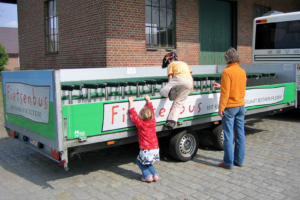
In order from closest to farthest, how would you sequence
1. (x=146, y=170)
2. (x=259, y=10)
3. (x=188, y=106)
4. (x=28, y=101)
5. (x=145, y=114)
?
(x=145, y=114) → (x=146, y=170) → (x=28, y=101) → (x=188, y=106) → (x=259, y=10)

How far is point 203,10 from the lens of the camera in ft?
40.1

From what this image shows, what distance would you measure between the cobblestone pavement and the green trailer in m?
0.42

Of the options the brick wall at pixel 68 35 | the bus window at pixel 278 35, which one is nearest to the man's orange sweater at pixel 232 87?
the brick wall at pixel 68 35

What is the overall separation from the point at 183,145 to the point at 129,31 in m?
5.40

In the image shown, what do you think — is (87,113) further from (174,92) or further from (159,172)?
(159,172)

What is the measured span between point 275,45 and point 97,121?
26.1 ft

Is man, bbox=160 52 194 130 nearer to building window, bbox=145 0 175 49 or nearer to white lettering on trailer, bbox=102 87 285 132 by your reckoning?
white lettering on trailer, bbox=102 87 285 132

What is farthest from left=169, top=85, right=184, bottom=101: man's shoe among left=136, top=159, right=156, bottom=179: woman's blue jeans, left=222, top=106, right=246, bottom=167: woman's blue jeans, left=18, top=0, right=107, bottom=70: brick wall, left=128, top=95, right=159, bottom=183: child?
left=18, top=0, right=107, bottom=70: brick wall

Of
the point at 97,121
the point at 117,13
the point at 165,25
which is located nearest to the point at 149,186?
the point at 97,121

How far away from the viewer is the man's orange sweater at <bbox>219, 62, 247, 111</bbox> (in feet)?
15.8

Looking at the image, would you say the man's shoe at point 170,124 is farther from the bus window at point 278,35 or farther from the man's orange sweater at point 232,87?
the bus window at point 278,35

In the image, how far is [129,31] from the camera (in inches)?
383

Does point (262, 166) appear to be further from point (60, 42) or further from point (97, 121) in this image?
point (60, 42)

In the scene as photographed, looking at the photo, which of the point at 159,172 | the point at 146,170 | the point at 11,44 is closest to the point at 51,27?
the point at 159,172
